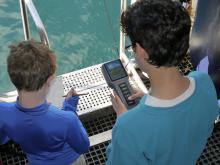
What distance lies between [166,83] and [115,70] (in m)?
0.88

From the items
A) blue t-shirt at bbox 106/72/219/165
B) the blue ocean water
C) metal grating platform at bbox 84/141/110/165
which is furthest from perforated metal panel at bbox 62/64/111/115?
blue t-shirt at bbox 106/72/219/165

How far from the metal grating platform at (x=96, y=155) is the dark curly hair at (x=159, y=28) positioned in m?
1.35

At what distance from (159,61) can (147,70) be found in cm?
7

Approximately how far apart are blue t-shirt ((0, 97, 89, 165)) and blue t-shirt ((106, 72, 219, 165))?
0.34 m

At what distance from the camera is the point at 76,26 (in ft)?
12.5

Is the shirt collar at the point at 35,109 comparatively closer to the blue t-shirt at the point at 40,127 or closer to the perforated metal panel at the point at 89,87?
the blue t-shirt at the point at 40,127

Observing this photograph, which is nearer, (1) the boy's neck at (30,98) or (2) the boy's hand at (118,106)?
(1) the boy's neck at (30,98)

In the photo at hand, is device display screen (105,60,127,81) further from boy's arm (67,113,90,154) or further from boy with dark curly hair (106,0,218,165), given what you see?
boy with dark curly hair (106,0,218,165)

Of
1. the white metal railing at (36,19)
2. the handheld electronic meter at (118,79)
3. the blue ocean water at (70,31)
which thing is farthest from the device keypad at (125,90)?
the blue ocean water at (70,31)

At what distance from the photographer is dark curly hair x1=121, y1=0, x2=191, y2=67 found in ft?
3.62

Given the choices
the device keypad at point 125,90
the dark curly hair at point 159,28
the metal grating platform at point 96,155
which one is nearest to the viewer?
the dark curly hair at point 159,28

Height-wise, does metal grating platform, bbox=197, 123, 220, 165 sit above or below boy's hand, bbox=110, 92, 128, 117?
below

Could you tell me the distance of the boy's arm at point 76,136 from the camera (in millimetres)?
1576

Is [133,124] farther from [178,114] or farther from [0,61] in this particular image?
[0,61]
